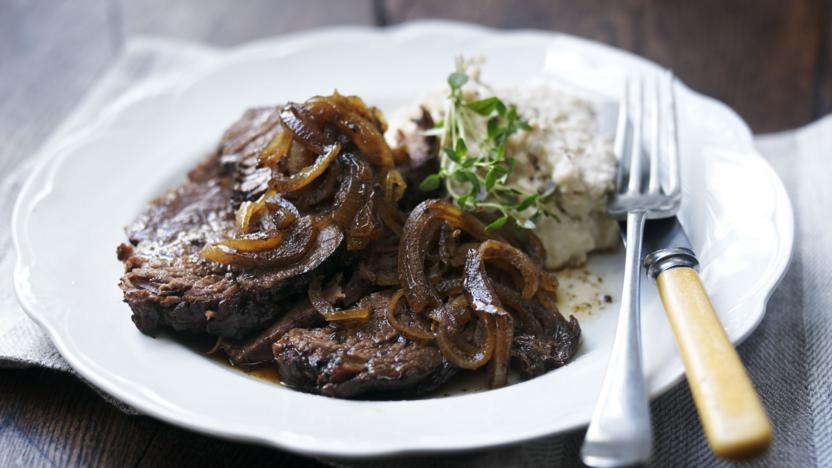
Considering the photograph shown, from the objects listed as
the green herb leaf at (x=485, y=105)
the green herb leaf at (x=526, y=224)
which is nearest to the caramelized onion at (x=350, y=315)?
the green herb leaf at (x=526, y=224)

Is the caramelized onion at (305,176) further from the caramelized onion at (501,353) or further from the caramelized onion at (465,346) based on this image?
the caramelized onion at (501,353)

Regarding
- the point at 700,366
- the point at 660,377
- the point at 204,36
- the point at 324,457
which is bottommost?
the point at 204,36

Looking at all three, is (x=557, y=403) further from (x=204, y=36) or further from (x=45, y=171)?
(x=204, y=36)

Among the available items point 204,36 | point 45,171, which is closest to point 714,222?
point 45,171

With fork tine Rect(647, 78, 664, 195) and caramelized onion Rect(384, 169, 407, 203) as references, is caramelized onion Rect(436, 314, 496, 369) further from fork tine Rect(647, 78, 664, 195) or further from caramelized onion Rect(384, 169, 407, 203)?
fork tine Rect(647, 78, 664, 195)

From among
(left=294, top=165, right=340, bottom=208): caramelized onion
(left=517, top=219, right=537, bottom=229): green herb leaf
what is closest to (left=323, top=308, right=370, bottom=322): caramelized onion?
(left=294, top=165, right=340, bottom=208): caramelized onion

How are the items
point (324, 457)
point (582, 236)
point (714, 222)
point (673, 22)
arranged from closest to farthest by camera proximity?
1. point (324, 457)
2. point (714, 222)
3. point (582, 236)
4. point (673, 22)
